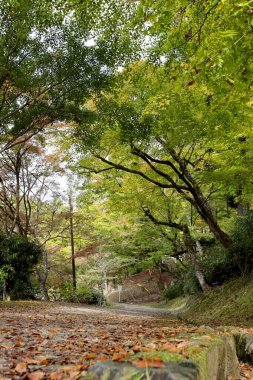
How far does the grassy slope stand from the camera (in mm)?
8575

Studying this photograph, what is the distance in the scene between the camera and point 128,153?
10953mm

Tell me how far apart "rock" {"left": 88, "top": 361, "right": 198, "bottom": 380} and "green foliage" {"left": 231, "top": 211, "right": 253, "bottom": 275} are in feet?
33.7

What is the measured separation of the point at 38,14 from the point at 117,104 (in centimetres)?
349

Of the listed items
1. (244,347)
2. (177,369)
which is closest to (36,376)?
(177,369)

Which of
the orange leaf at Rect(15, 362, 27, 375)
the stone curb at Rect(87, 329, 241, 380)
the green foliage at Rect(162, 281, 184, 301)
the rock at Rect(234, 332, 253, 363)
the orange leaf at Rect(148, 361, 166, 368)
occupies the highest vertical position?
the green foliage at Rect(162, 281, 184, 301)

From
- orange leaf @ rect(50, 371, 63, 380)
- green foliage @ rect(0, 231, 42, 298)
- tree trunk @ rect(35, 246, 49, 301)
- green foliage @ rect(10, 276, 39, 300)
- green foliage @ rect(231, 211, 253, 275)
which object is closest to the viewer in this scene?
orange leaf @ rect(50, 371, 63, 380)

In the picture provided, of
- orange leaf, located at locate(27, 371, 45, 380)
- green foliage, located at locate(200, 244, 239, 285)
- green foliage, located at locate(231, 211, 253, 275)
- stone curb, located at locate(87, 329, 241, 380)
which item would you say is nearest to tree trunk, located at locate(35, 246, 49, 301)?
green foliage, located at locate(200, 244, 239, 285)

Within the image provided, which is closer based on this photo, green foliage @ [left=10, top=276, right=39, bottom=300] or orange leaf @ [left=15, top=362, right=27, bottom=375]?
orange leaf @ [left=15, top=362, right=27, bottom=375]

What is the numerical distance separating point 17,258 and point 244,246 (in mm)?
9260

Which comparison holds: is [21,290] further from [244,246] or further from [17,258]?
[244,246]

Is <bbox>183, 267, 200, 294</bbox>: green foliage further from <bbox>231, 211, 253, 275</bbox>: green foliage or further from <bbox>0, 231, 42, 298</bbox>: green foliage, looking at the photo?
<bbox>0, 231, 42, 298</bbox>: green foliage

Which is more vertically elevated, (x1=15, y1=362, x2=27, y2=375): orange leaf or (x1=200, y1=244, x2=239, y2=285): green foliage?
(x1=200, y1=244, x2=239, y2=285): green foliage

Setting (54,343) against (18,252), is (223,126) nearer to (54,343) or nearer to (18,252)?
(54,343)

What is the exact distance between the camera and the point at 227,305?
995cm
